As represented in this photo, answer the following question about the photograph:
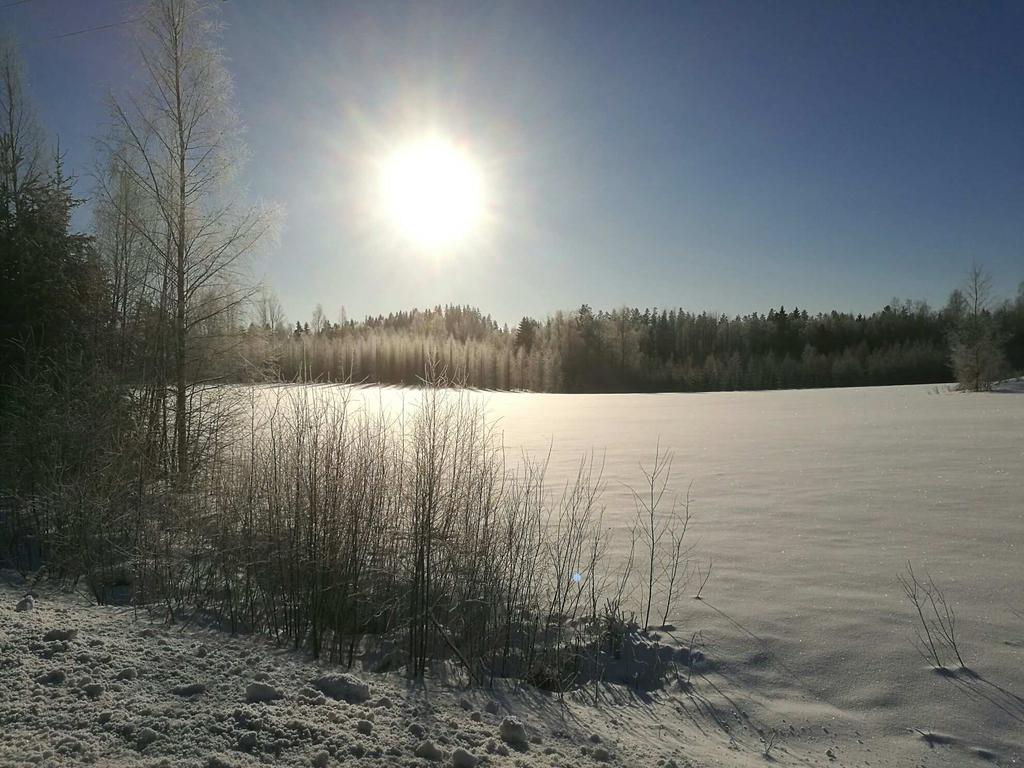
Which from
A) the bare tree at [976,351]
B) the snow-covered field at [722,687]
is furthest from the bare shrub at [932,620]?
the bare tree at [976,351]

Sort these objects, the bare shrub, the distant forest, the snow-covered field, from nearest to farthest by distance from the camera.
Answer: the snow-covered field < the bare shrub < the distant forest

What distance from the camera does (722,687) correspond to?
4.45 m

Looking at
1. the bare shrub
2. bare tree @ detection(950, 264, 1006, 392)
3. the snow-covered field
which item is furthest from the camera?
bare tree @ detection(950, 264, 1006, 392)

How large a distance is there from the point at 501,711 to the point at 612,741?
71 centimetres

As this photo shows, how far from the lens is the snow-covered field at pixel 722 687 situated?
111 inches

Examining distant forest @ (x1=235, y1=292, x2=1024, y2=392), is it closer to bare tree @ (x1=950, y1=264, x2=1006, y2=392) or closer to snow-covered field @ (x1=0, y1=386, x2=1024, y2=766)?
bare tree @ (x1=950, y1=264, x2=1006, y2=392)

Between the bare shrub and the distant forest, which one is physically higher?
the distant forest

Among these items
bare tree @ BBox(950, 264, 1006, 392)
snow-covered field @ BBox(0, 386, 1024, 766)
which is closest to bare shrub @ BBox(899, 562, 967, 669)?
snow-covered field @ BBox(0, 386, 1024, 766)

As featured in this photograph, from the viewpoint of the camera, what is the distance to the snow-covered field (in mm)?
2832

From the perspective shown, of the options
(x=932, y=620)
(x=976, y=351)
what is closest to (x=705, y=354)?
(x=976, y=351)

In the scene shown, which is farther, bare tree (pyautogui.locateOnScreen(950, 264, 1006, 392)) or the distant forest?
the distant forest

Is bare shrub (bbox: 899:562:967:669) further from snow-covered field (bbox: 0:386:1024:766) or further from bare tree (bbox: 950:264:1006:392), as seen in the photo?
bare tree (bbox: 950:264:1006:392)

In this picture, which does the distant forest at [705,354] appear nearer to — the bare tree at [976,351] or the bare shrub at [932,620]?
the bare tree at [976,351]

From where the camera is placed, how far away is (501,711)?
3.60 metres
